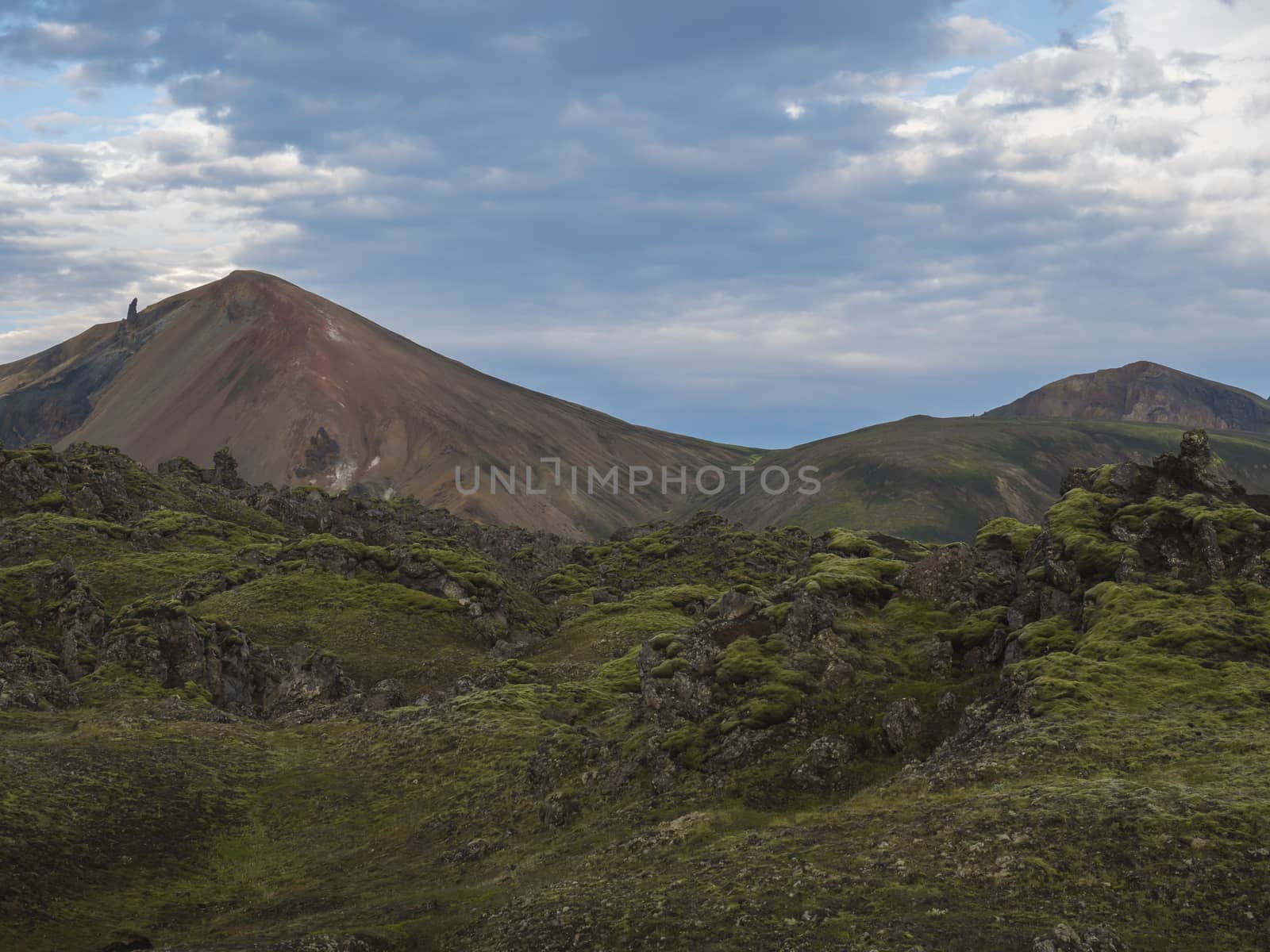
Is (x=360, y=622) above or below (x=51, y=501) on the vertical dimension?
below

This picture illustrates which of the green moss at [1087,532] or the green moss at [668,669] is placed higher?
the green moss at [1087,532]

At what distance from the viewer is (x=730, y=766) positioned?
45.4 metres

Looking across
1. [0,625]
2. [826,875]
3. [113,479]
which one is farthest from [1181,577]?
[113,479]

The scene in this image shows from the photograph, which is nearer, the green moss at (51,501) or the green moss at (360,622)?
the green moss at (360,622)

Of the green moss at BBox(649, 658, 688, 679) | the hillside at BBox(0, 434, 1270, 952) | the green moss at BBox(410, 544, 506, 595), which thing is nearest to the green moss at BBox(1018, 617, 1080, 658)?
the hillside at BBox(0, 434, 1270, 952)

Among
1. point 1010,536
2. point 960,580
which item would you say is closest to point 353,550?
point 1010,536

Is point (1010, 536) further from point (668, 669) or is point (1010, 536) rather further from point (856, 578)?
point (668, 669)

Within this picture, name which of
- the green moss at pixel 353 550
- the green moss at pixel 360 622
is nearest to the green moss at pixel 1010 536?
the green moss at pixel 360 622

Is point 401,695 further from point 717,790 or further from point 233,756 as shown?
point 717,790

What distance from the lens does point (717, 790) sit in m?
44.2

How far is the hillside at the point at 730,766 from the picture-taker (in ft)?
98.6

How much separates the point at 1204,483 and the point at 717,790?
112 ft

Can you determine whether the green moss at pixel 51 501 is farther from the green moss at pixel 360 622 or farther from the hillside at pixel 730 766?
the hillside at pixel 730 766

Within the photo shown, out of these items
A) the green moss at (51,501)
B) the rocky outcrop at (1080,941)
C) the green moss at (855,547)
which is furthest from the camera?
the green moss at (51,501)
